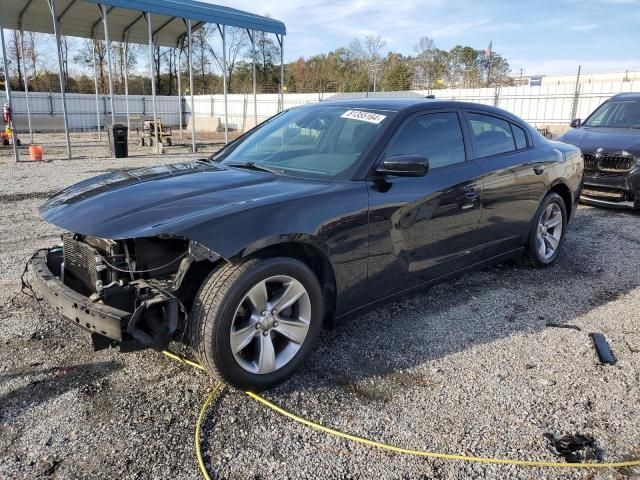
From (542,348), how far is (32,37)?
135 feet

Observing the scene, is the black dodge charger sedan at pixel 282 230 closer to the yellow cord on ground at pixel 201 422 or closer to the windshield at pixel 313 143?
the windshield at pixel 313 143

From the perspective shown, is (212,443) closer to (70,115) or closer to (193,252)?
(193,252)

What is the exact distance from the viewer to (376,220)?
328 centimetres

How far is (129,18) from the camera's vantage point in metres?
18.9

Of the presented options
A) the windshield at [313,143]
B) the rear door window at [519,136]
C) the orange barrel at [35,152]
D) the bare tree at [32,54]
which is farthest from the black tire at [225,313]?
the bare tree at [32,54]

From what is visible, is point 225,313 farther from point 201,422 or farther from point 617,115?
point 617,115

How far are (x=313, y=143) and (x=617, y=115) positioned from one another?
762 cm

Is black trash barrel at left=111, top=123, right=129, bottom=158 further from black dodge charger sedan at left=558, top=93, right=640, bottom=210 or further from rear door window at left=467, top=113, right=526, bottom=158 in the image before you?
rear door window at left=467, top=113, right=526, bottom=158

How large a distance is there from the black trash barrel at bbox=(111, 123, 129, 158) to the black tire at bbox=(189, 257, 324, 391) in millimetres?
13638

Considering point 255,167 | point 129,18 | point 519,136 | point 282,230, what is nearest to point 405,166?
point 282,230

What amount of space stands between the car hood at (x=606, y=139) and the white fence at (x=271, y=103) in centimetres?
744

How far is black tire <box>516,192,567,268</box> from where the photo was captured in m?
4.93

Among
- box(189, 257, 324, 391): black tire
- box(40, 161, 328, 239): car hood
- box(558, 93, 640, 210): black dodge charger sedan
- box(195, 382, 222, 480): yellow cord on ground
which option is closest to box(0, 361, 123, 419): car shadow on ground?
box(195, 382, 222, 480): yellow cord on ground

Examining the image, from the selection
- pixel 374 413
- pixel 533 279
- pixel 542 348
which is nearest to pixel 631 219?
pixel 533 279
